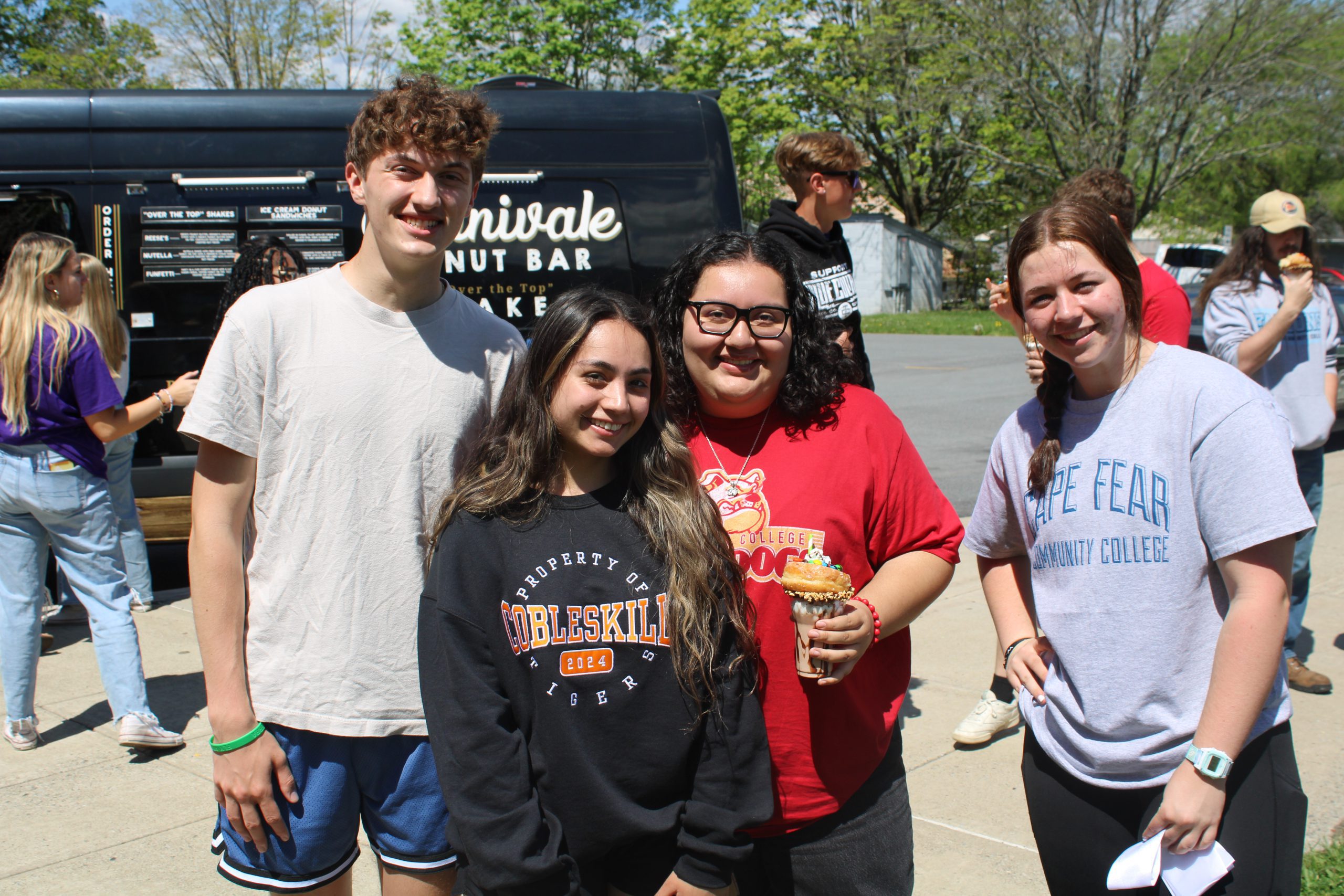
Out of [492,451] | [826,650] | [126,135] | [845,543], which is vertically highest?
[126,135]

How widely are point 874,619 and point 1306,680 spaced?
135 inches

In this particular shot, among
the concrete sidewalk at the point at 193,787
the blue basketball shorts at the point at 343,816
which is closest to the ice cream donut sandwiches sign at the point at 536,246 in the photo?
the concrete sidewalk at the point at 193,787

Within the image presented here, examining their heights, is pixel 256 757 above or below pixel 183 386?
below

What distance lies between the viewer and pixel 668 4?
36719 millimetres

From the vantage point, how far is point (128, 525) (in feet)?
17.9

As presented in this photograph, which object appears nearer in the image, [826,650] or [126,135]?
[826,650]

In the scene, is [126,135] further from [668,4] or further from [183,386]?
[668,4]

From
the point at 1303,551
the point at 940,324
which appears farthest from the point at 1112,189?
the point at 940,324

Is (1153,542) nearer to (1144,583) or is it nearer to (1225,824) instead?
(1144,583)

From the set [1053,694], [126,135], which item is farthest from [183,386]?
[1053,694]

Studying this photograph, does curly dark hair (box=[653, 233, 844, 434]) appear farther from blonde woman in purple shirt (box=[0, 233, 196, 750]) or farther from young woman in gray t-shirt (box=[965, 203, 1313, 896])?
blonde woman in purple shirt (box=[0, 233, 196, 750])

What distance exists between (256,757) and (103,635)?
2.58 m

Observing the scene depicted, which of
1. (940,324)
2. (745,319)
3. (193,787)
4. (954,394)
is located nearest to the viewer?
(745,319)

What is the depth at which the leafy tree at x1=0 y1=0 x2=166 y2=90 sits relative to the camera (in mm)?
26312
